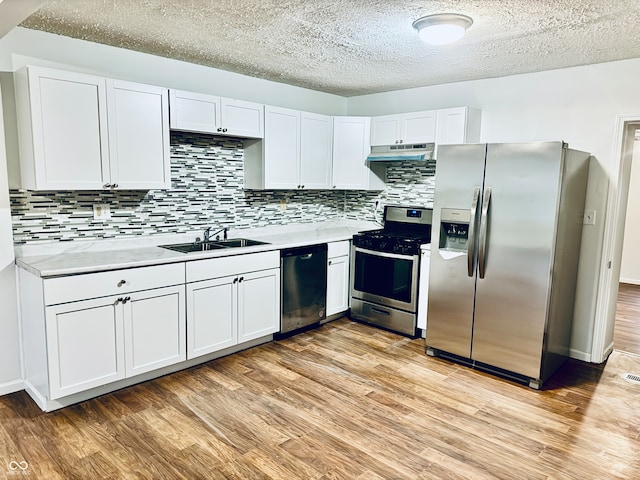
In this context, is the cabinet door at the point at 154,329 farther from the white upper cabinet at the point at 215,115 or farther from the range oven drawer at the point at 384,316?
the range oven drawer at the point at 384,316

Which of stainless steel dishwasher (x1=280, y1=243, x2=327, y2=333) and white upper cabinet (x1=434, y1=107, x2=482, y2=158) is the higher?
white upper cabinet (x1=434, y1=107, x2=482, y2=158)

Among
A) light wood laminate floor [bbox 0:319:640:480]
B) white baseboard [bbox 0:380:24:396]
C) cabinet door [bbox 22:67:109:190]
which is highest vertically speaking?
cabinet door [bbox 22:67:109:190]

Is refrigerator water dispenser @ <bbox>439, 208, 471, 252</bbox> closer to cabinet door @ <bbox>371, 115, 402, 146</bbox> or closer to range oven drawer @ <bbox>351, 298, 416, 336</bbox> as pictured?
range oven drawer @ <bbox>351, 298, 416, 336</bbox>

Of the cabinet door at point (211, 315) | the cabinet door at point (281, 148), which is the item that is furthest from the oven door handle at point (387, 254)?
the cabinet door at point (211, 315)

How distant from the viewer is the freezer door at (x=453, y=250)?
134 inches

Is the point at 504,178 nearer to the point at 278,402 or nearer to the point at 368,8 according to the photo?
the point at 368,8

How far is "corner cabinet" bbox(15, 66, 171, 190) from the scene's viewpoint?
2.74 meters

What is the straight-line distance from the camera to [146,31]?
2902 millimetres

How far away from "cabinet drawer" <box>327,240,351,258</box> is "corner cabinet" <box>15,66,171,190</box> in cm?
166

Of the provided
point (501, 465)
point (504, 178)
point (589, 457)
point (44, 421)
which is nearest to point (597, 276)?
point (504, 178)

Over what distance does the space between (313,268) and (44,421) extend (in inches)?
92.0

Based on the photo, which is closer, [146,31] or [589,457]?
[589,457]

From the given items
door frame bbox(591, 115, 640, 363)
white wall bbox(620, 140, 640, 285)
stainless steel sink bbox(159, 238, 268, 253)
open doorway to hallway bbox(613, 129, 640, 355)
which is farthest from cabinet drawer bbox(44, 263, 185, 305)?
white wall bbox(620, 140, 640, 285)

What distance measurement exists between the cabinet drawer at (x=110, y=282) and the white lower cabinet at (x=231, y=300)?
161 millimetres
